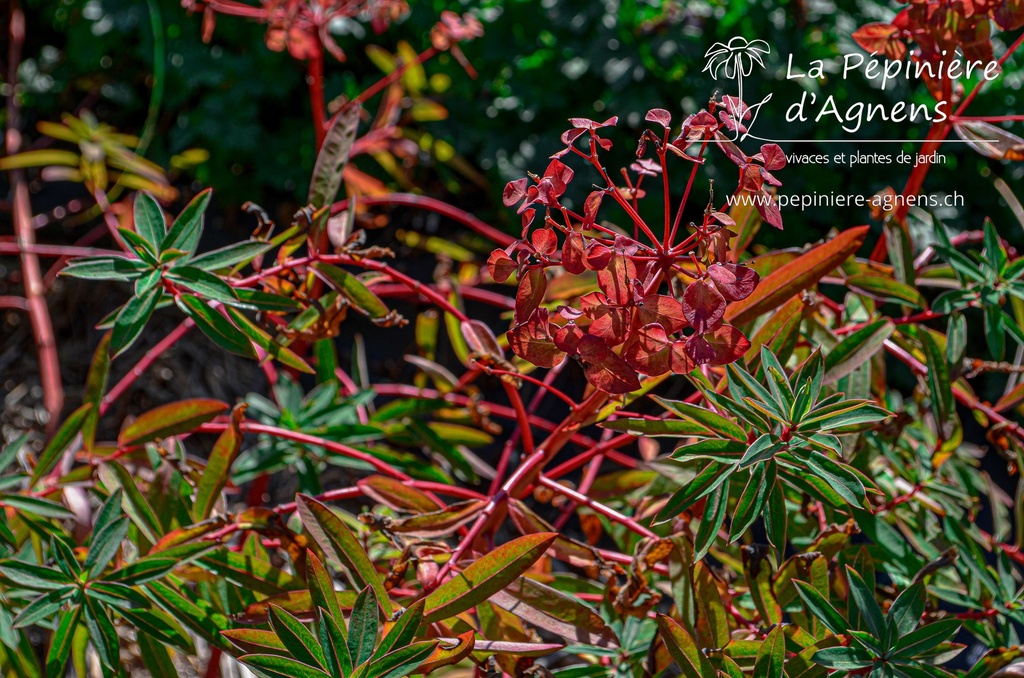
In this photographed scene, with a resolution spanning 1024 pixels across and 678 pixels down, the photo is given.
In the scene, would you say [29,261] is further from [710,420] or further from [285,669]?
[710,420]

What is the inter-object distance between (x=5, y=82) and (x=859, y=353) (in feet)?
5.63

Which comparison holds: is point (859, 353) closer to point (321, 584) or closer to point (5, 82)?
point (321, 584)

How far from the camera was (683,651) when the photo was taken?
23.5 inches

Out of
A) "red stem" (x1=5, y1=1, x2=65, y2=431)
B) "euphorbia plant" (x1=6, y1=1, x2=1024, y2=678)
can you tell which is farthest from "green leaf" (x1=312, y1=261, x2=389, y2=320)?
"red stem" (x1=5, y1=1, x2=65, y2=431)

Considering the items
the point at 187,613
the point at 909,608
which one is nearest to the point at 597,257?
the point at 909,608

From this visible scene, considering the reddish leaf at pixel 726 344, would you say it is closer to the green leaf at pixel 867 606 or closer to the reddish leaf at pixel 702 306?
the reddish leaf at pixel 702 306

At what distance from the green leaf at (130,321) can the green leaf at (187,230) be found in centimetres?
5

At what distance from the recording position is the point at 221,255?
2.25ft

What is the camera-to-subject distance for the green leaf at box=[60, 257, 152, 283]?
65 centimetres

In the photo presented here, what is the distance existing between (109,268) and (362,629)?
36 centimetres

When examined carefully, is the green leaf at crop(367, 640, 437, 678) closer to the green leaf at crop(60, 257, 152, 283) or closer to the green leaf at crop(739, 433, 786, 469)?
the green leaf at crop(739, 433, 786, 469)

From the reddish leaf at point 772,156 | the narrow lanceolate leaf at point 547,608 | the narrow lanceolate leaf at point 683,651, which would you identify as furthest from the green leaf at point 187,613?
the reddish leaf at point 772,156

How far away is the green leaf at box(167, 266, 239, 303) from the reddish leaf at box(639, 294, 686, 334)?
0.33m

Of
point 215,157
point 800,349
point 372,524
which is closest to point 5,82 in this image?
point 215,157
